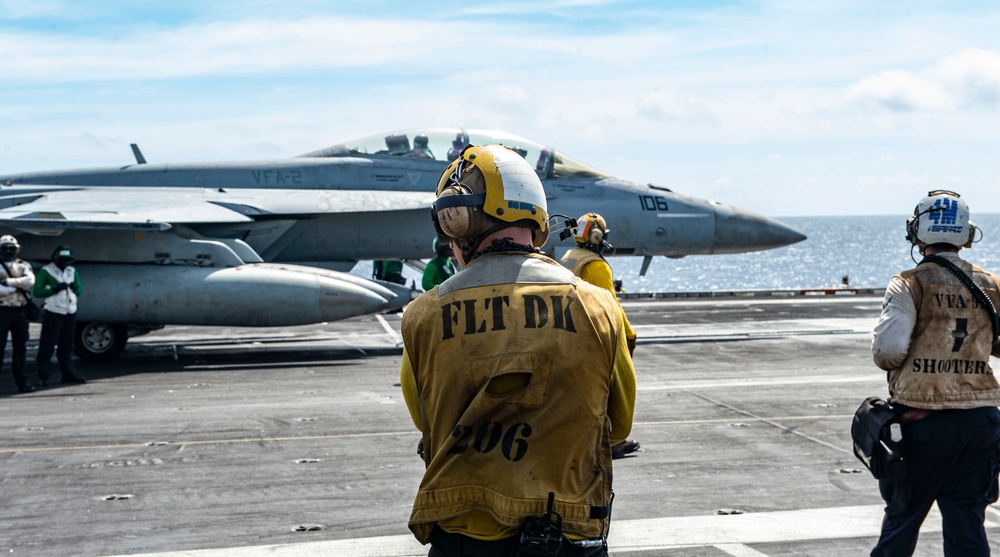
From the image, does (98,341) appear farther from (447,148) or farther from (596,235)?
(596,235)

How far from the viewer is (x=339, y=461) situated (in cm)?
855

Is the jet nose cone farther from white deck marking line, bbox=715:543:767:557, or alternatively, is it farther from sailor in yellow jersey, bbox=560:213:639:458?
white deck marking line, bbox=715:543:767:557

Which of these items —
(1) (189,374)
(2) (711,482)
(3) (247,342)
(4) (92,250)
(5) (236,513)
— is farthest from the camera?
(3) (247,342)

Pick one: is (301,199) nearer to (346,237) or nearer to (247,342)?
(346,237)

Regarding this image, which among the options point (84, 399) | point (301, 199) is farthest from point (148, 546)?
point (301, 199)

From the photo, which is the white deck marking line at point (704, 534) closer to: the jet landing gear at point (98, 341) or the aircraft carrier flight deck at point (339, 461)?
the aircraft carrier flight deck at point (339, 461)

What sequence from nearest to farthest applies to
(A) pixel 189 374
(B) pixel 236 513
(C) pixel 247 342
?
1. (B) pixel 236 513
2. (A) pixel 189 374
3. (C) pixel 247 342

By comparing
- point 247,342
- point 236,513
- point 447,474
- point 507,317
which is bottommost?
point 247,342

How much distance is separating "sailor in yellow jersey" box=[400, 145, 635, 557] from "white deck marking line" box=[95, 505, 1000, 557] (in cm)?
318

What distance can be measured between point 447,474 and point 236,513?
4370 millimetres

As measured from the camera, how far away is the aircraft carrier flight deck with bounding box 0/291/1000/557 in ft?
21.0

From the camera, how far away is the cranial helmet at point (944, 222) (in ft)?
16.2

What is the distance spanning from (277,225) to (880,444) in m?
13.6

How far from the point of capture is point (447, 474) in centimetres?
304
